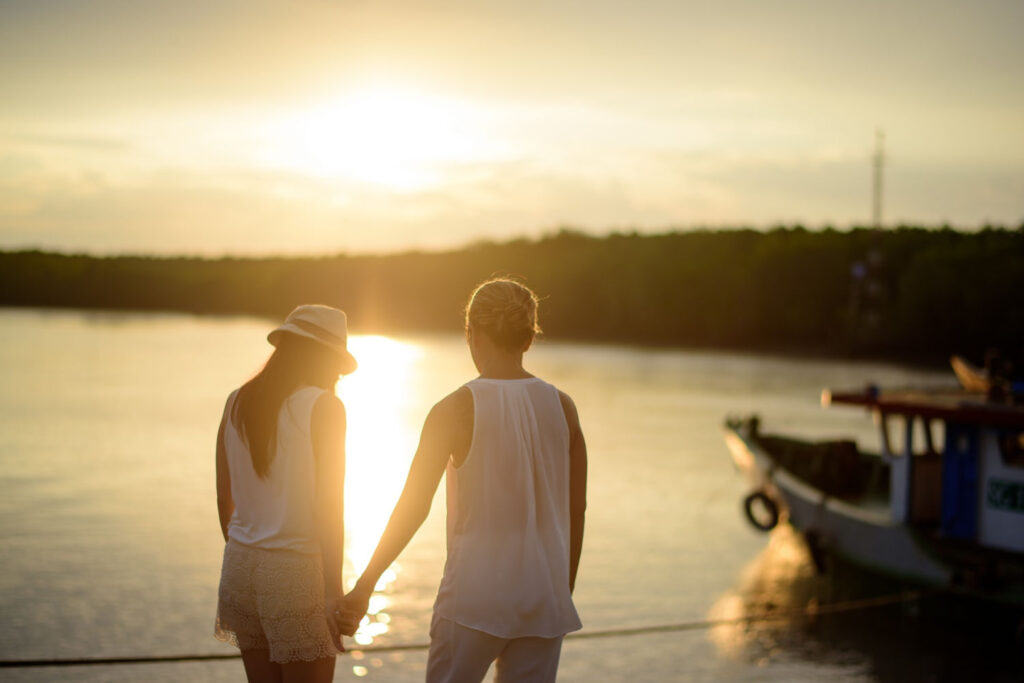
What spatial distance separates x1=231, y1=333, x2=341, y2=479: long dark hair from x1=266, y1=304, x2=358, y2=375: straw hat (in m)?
0.02

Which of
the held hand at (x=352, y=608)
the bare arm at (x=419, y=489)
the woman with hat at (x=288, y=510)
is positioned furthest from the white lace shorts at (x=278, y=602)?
the bare arm at (x=419, y=489)

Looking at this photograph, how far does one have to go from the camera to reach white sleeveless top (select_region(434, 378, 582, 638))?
3582 mm

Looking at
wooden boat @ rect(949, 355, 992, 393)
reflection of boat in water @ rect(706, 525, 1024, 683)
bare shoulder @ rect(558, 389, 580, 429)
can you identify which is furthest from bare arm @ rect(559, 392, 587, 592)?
wooden boat @ rect(949, 355, 992, 393)

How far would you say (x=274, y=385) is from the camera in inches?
162

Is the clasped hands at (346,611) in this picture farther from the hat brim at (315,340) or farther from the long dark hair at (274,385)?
the hat brim at (315,340)

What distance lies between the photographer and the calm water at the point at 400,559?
1250 cm

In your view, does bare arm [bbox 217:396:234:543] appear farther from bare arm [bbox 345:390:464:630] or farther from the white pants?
the white pants

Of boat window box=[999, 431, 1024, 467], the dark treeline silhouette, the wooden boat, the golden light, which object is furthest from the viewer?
the dark treeline silhouette

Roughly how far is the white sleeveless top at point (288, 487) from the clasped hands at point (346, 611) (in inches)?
8.6

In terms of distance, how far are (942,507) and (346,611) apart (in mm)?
11847

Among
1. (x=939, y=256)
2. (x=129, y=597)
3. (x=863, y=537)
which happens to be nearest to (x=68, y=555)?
(x=129, y=597)

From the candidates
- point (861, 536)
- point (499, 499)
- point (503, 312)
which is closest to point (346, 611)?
point (499, 499)

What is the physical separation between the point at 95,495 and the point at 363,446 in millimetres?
12863

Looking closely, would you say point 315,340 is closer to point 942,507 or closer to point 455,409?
point 455,409
